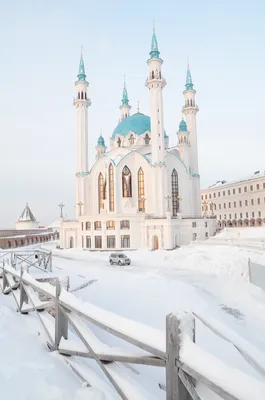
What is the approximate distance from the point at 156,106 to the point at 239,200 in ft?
119

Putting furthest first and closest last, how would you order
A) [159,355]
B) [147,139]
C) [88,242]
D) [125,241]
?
[147,139] → [88,242] → [125,241] → [159,355]

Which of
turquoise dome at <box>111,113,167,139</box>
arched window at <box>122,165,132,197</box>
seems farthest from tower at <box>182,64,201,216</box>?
arched window at <box>122,165,132,197</box>

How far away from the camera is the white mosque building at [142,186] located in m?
47.8

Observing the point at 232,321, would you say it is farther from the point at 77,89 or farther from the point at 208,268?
the point at 77,89

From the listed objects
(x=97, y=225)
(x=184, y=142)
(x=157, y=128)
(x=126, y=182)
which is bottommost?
(x=97, y=225)

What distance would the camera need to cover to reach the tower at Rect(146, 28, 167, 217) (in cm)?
5038

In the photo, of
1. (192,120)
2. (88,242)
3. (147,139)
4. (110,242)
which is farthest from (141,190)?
(192,120)

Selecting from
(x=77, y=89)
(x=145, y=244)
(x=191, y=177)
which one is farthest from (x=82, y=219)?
(x=77, y=89)

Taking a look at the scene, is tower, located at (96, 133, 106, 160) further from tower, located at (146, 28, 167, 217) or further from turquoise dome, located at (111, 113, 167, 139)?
tower, located at (146, 28, 167, 217)

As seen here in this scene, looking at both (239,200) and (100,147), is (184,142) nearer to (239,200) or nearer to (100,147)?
(100,147)

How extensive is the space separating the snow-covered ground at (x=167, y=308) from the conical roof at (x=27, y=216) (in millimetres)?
60015

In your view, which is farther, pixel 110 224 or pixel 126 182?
pixel 126 182

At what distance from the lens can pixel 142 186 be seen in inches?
2121

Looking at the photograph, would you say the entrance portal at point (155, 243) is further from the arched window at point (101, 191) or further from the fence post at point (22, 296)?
the fence post at point (22, 296)
